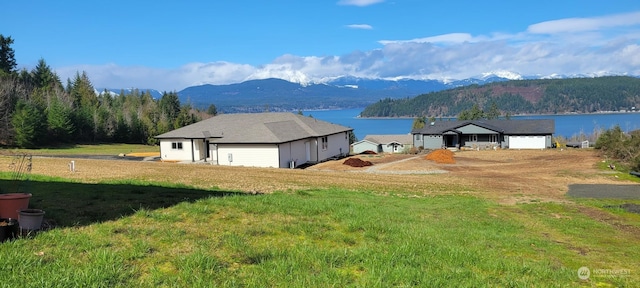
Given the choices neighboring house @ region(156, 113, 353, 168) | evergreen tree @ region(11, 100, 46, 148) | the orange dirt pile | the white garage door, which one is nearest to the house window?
neighboring house @ region(156, 113, 353, 168)

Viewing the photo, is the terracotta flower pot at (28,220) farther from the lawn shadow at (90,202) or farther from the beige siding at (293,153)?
the beige siding at (293,153)

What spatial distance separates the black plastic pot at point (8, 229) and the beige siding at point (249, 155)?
103 feet

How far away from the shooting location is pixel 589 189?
26312mm

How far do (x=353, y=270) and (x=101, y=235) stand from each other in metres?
4.12

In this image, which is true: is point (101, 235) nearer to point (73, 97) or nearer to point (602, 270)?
point (602, 270)

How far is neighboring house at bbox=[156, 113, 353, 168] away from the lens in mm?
39562

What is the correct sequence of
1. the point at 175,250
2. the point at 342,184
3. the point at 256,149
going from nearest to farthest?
the point at 175,250 < the point at 342,184 < the point at 256,149

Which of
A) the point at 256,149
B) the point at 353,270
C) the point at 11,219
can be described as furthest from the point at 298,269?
the point at 256,149

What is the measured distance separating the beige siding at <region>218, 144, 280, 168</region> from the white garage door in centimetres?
3714

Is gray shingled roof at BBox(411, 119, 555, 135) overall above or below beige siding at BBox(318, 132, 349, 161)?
above

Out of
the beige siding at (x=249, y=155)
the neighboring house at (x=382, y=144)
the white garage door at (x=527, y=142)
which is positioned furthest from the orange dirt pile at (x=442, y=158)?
the neighboring house at (x=382, y=144)

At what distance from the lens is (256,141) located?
39094mm

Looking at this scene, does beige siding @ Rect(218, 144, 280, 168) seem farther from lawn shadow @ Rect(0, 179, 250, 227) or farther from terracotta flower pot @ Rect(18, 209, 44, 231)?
terracotta flower pot @ Rect(18, 209, 44, 231)

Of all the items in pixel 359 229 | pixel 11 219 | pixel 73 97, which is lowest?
pixel 359 229
